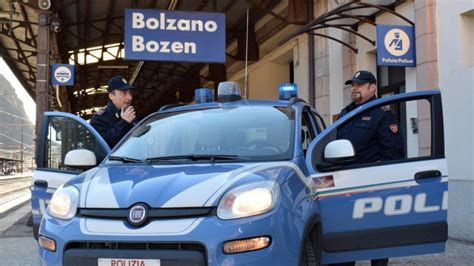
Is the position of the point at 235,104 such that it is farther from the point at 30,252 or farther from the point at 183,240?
the point at 30,252

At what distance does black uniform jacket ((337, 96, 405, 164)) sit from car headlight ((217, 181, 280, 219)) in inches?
71.3

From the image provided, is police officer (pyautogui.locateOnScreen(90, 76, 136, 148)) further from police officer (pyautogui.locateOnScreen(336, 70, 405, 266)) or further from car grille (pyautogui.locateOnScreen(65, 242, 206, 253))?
car grille (pyautogui.locateOnScreen(65, 242, 206, 253))

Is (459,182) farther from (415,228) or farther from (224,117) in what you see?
(224,117)

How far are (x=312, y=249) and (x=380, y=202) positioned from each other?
746 millimetres

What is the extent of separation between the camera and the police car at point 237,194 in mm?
3064

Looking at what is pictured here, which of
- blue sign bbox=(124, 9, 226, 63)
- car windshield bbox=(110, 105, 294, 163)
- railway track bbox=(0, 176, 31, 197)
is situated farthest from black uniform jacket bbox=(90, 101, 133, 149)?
railway track bbox=(0, 176, 31, 197)

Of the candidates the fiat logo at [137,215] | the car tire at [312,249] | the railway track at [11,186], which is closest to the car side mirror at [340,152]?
the car tire at [312,249]

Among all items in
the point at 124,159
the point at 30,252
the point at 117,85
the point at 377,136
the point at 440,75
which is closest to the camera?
the point at 124,159

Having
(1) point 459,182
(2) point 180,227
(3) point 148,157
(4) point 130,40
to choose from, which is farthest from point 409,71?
(2) point 180,227

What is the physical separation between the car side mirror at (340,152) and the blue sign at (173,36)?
22.4ft

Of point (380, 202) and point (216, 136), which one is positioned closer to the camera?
point (380, 202)

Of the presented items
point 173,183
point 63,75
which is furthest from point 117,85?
point 63,75

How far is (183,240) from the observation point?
9.87ft

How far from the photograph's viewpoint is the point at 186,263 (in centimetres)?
300
